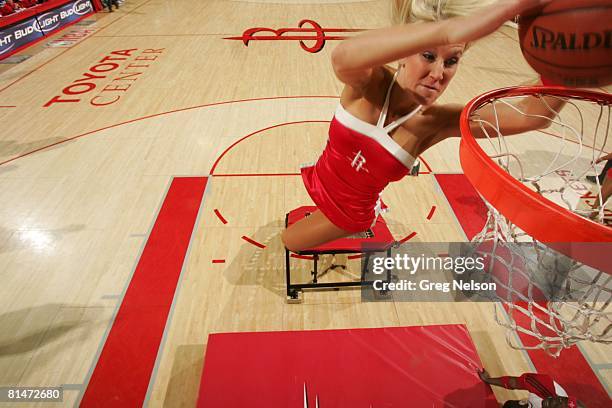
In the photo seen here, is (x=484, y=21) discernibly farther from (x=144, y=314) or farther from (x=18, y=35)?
(x=18, y=35)

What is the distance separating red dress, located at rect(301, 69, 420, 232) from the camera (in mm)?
1743

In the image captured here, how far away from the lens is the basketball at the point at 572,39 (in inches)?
41.1

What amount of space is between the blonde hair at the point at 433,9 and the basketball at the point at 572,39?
0.72 ft

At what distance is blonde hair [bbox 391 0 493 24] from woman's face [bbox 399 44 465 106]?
0.37 ft

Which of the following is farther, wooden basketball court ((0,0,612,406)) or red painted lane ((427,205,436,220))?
red painted lane ((427,205,436,220))

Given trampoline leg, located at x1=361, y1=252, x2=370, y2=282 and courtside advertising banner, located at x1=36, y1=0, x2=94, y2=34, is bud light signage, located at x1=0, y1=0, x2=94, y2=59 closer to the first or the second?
courtside advertising banner, located at x1=36, y1=0, x2=94, y2=34

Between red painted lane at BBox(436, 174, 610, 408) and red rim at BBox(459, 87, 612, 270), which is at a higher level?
red rim at BBox(459, 87, 612, 270)

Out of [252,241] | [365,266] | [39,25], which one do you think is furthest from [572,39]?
[39,25]

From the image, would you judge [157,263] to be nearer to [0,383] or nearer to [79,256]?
[79,256]

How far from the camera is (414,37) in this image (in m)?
1.02

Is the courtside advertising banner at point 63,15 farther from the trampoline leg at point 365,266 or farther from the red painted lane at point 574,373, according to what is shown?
the red painted lane at point 574,373

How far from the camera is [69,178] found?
4.61 metres

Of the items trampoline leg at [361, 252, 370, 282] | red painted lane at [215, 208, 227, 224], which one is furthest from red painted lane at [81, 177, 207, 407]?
trampoline leg at [361, 252, 370, 282]

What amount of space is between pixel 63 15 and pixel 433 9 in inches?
454
